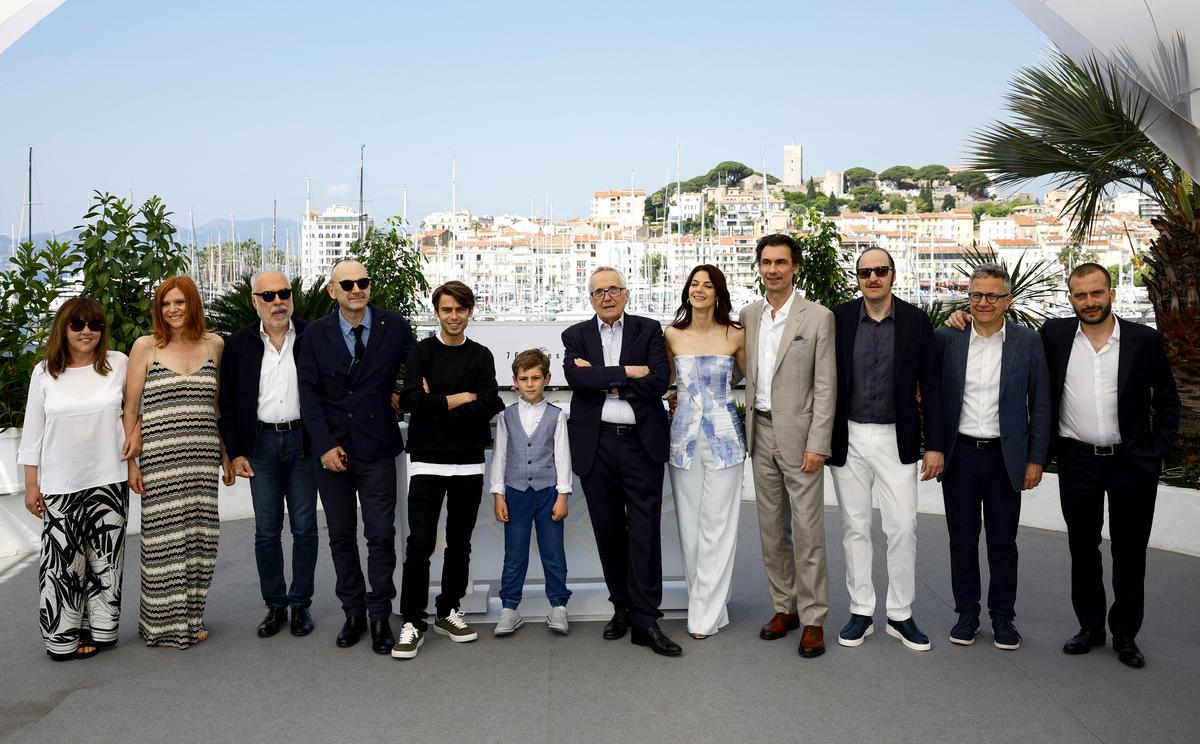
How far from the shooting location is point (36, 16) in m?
3.76

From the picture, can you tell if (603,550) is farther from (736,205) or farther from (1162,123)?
(736,205)

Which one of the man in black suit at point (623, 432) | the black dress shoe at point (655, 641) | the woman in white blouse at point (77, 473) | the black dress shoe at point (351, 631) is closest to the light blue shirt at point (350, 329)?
the man in black suit at point (623, 432)

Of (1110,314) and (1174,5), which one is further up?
(1174,5)

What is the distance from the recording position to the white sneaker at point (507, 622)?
4465 millimetres

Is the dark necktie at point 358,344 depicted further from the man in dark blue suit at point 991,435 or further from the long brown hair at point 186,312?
the man in dark blue suit at point 991,435

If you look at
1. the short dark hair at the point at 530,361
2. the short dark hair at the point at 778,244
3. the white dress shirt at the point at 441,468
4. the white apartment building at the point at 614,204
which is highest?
the white apartment building at the point at 614,204

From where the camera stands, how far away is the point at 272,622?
4543mm

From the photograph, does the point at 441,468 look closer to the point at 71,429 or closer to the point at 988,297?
the point at 71,429

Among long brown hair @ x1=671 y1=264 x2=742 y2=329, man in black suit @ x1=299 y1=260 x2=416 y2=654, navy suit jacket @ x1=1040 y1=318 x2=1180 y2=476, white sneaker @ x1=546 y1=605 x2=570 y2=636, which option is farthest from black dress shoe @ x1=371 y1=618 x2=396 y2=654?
navy suit jacket @ x1=1040 y1=318 x2=1180 y2=476

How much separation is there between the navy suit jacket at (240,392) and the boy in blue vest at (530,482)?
3.24 ft

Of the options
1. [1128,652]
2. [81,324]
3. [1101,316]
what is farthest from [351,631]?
[1101,316]

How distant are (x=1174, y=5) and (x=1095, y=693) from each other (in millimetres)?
2478

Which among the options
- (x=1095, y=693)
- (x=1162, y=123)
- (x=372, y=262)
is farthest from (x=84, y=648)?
(x=372, y=262)

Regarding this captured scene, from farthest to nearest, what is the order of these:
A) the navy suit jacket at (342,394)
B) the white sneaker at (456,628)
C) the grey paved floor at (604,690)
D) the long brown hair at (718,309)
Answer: the white sneaker at (456,628), the long brown hair at (718,309), the navy suit jacket at (342,394), the grey paved floor at (604,690)
